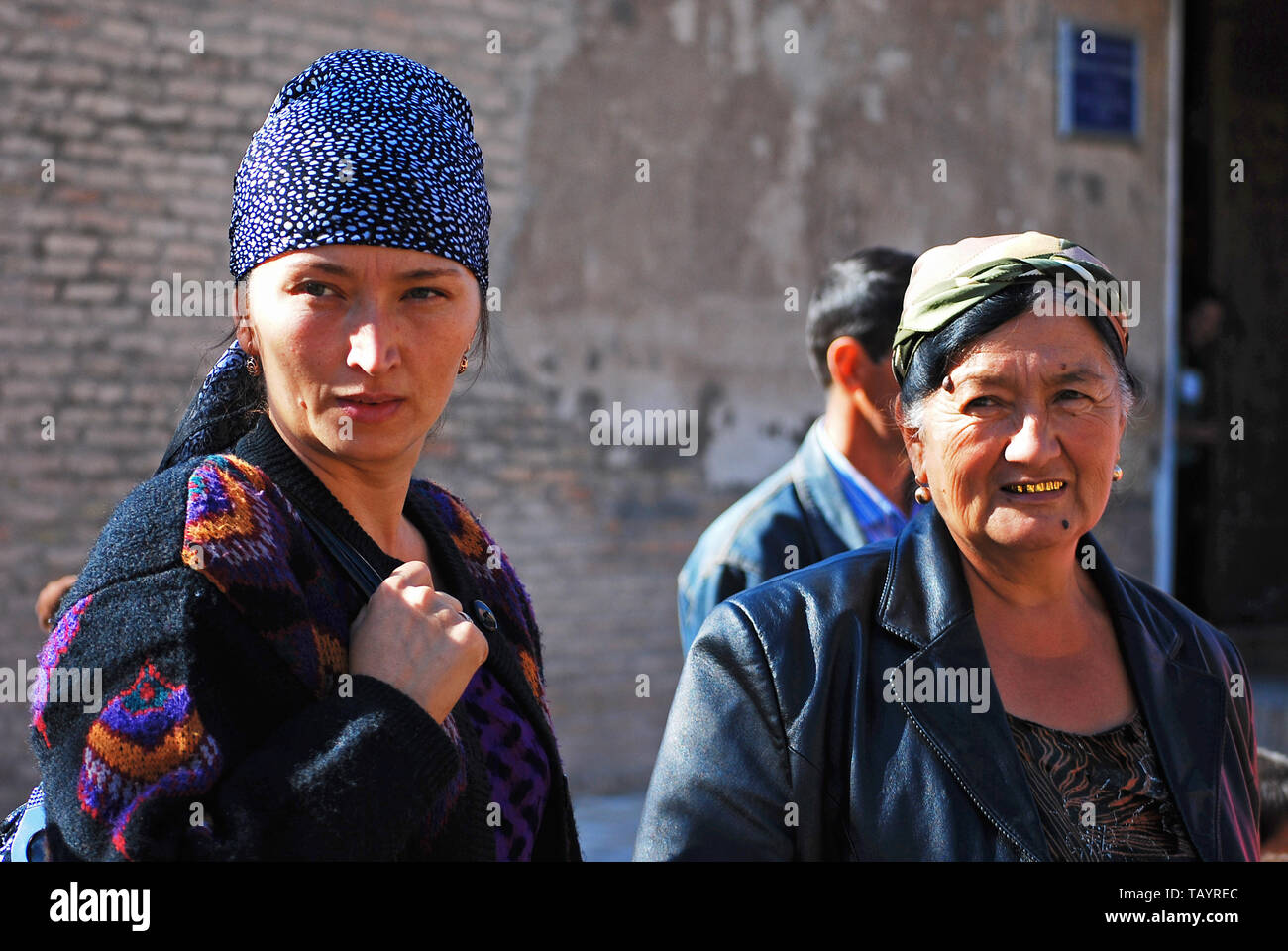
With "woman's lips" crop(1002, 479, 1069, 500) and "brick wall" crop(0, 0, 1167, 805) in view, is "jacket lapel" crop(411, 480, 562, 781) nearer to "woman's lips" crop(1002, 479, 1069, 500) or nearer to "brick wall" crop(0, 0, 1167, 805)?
"woman's lips" crop(1002, 479, 1069, 500)

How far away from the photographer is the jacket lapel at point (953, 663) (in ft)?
5.90

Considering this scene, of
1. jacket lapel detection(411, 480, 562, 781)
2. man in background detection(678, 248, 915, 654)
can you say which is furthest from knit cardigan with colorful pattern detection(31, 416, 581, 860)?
man in background detection(678, 248, 915, 654)

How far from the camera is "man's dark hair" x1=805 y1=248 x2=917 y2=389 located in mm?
3316

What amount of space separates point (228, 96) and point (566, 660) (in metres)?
2.98

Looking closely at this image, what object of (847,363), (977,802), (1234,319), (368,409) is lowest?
(977,802)

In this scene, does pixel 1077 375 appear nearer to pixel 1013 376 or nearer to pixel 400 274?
pixel 1013 376

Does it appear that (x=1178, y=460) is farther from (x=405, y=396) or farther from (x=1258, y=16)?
(x=405, y=396)

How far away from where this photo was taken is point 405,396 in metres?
1.73

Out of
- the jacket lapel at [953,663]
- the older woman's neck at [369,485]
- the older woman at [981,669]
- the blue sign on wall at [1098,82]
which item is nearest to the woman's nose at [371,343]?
the older woman's neck at [369,485]

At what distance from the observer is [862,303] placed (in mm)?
3338

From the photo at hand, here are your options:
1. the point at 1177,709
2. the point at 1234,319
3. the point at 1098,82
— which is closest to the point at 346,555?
the point at 1177,709

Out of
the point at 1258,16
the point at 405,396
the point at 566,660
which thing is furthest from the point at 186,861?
the point at 1258,16

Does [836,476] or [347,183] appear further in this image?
[836,476]

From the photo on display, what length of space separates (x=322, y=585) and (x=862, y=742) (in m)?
0.77
